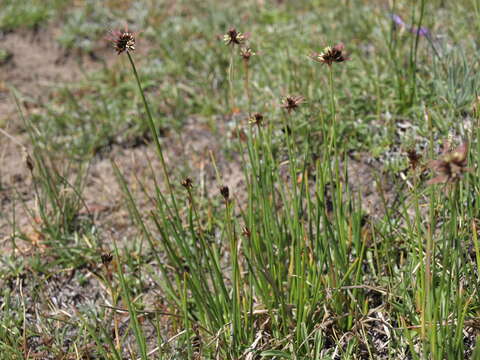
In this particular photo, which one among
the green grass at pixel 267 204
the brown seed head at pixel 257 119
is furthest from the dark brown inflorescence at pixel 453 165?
the brown seed head at pixel 257 119

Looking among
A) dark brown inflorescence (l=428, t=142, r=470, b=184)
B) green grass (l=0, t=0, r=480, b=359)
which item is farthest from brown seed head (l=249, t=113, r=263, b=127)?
dark brown inflorescence (l=428, t=142, r=470, b=184)

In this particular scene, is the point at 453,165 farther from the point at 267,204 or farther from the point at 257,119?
the point at 267,204

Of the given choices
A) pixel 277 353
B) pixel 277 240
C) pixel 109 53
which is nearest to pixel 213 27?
pixel 109 53

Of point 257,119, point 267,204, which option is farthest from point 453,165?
point 267,204

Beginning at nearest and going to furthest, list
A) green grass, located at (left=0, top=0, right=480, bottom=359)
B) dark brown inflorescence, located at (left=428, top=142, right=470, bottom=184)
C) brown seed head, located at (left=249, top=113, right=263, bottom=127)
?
dark brown inflorescence, located at (left=428, top=142, right=470, bottom=184), brown seed head, located at (left=249, top=113, right=263, bottom=127), green grass, located at (left=0, top=0, right=480, bottom=359)

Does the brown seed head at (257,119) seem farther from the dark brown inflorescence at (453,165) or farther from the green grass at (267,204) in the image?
the dark brown inflorescence at (453,165)

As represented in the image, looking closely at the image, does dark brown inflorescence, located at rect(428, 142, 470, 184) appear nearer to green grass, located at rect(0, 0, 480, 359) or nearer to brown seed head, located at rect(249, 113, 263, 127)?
green grass, located at rect(0, 0, 480, 359)

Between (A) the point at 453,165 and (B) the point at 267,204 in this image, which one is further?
(B) the point at 267,204

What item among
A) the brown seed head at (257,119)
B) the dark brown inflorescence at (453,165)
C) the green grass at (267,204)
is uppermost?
the brown seed head at (257,119)
